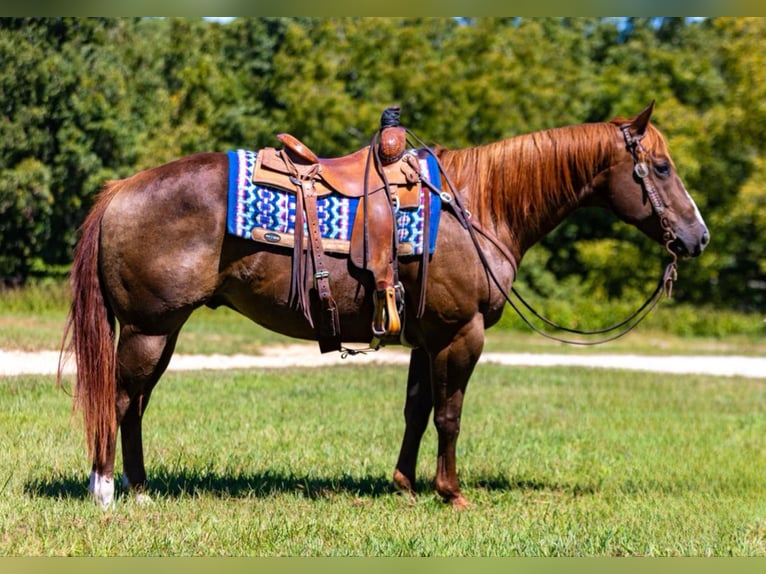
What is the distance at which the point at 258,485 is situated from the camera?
20.1 feet

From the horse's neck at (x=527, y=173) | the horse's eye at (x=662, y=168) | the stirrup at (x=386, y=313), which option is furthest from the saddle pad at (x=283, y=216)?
the horse's eye at (x=662, y=168)

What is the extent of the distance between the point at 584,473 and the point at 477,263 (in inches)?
98.0

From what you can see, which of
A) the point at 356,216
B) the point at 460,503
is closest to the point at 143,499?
the point at 460,503

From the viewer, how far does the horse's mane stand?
5926 mm

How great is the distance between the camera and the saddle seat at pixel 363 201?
5387 mm

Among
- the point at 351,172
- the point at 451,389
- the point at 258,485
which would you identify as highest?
the point at 351,172

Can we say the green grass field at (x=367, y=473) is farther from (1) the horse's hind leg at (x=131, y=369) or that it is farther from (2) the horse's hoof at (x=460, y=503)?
(1) the horse's hind leg at (x=131, y=369)

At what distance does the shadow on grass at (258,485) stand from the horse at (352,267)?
0.30m

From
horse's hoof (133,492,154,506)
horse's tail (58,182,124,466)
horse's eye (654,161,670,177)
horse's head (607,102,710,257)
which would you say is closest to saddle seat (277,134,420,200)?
horse's tail (58,182,124,466)

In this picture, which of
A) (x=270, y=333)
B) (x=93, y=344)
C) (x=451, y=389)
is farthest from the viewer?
(x=270, y=333)

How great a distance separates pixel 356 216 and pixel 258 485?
1999mm

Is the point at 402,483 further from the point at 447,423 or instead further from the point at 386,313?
the point at 386,313

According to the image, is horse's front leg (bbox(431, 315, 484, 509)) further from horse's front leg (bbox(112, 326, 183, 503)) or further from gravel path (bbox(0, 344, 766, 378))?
gravel path (bbox(0, 344, 766, 378))

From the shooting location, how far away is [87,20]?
1994 centimetres
